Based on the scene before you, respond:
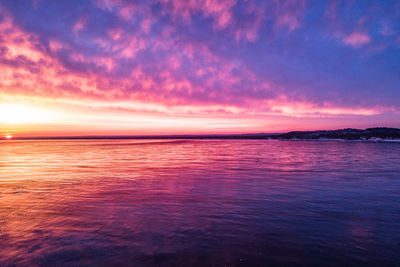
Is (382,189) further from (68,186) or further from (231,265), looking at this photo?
(68,186)

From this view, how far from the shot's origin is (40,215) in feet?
26.1

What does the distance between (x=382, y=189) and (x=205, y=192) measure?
9253 mm

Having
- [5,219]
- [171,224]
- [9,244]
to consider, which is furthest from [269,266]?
[5,219]

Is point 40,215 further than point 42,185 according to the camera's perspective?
No

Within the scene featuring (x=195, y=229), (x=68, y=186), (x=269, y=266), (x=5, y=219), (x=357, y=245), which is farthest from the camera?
(x=68, y=186)

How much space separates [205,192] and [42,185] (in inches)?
369

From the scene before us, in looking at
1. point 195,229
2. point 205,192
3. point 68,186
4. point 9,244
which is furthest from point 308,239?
point 68,186

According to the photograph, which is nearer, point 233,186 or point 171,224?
point 171,224

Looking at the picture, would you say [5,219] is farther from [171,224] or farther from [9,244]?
[171,224]

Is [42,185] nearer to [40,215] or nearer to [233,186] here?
[40,215]

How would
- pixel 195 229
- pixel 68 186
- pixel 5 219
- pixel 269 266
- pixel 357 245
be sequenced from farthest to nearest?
pixel 68 186, pixel 5 219, pixel 195 229, pixel 357 245, pixel 269 266

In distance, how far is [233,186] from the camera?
1267 centimetres

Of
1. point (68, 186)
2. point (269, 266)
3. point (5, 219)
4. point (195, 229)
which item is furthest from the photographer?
point (68, 186)

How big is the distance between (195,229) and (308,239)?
3.14m
